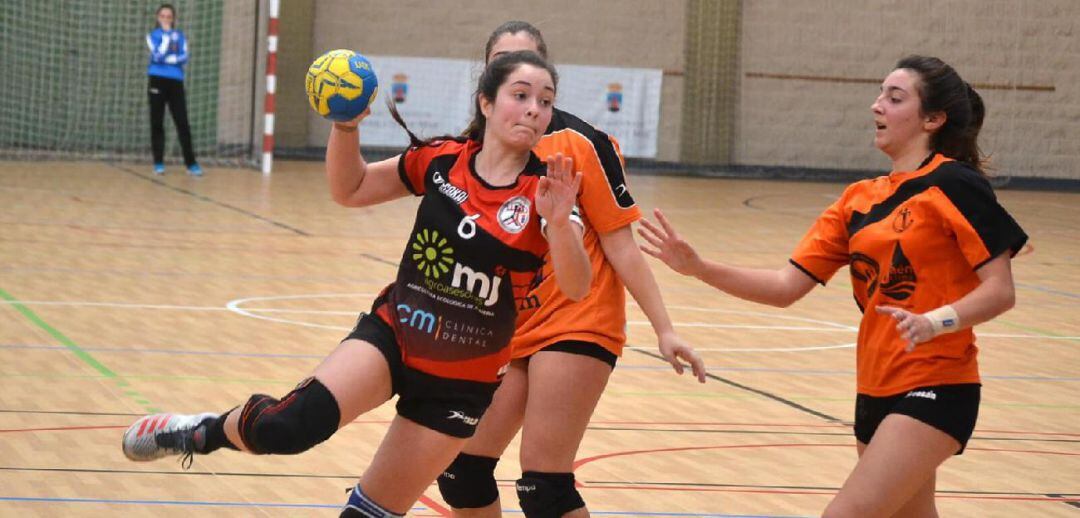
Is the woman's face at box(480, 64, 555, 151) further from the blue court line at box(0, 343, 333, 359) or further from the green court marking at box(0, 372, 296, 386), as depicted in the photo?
the blue court line at box(0, 343, 333, 359)

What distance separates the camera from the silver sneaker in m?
3.47

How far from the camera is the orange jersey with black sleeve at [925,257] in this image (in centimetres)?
373

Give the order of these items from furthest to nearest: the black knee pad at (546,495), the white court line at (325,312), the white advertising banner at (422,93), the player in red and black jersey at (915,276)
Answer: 1. the white advertising banner at (422,93)
2. the white court line at (325,312)
3. the black knee pad at (546,495)
4. the player in red and black jersey at (915,276)

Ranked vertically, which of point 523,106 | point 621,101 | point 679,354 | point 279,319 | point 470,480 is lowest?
point 279,319

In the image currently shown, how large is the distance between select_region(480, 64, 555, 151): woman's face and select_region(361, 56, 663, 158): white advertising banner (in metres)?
16.2

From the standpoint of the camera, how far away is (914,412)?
145 inches

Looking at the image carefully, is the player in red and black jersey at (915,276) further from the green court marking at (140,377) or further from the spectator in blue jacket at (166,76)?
the spectator in blue jacket at (166,76)

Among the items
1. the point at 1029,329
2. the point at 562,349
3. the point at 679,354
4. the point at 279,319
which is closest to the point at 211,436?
the point at 562,349

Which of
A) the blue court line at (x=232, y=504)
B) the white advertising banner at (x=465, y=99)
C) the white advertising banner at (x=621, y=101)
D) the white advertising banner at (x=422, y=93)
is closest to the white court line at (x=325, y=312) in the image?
the blue court line at (x=232, y=504)

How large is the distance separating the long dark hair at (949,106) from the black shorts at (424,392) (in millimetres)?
1403

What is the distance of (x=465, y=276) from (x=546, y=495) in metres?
0.69

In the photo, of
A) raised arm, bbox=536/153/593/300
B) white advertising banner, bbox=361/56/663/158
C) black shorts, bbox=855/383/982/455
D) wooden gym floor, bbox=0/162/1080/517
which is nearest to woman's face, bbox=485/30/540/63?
raised arm, bbox=536/153/593/300

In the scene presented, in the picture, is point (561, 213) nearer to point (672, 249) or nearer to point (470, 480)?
point (672, 249)

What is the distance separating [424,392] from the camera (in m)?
3.66
